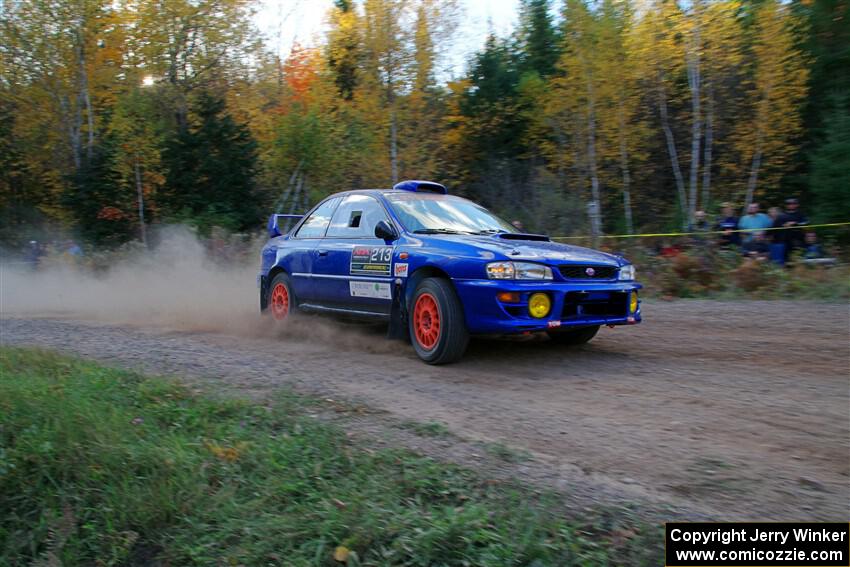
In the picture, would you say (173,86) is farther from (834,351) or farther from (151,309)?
(834,351)

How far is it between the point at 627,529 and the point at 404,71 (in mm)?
21382

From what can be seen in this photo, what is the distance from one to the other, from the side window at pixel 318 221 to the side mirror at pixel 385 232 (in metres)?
1.30

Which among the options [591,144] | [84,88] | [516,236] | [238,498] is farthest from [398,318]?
[84,88]

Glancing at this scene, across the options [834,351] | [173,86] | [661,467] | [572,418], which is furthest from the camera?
[173,86]

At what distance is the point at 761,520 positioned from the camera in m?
2.96

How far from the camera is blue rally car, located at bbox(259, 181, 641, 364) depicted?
580 cm

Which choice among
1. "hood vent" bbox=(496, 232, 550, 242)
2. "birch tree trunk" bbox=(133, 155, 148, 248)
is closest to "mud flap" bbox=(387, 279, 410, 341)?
"hood vent" bbox=(496, 232, 550, 242)

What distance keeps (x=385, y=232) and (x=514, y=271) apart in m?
1.58

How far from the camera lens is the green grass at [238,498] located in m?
2.98

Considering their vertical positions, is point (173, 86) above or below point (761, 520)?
above

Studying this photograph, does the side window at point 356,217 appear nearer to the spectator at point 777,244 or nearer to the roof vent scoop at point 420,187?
the roof vent scoop at point 420,187

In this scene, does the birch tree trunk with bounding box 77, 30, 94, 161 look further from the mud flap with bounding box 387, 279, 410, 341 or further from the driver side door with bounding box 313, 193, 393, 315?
the mud flap with bounding box 387, 279, 410, 341

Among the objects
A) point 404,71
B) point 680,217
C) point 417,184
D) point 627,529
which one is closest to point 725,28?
point 680,217

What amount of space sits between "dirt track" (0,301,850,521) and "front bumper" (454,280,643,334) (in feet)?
1.38
